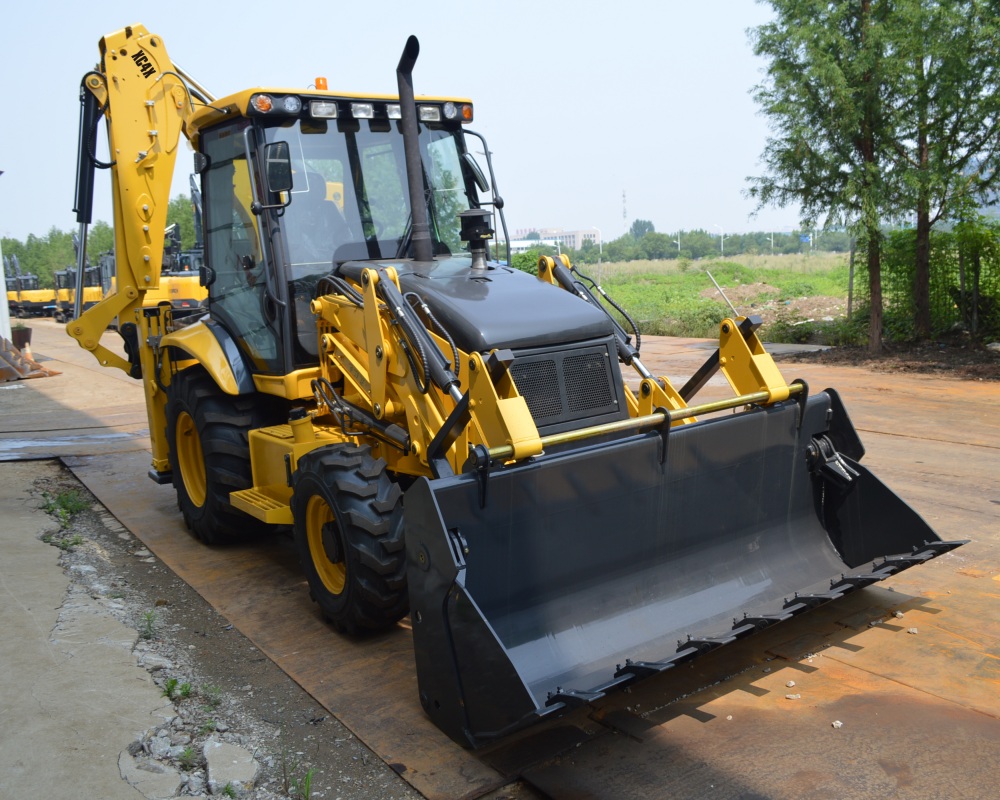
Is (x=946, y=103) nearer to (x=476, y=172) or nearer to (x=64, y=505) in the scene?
(x=476, y=172)

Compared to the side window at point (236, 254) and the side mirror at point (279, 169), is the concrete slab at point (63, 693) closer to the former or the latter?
the side window at point (236, 254)

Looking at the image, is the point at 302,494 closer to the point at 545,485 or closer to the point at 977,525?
the point at 545,485

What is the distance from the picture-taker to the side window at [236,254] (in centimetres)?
595

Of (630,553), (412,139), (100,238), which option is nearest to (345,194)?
(412,139)

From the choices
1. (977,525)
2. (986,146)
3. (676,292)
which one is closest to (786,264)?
(676,292)

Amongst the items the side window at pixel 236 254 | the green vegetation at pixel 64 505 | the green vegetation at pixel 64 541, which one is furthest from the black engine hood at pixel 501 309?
the green vegetation at pixel 64 505

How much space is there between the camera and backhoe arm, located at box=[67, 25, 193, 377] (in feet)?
23.5

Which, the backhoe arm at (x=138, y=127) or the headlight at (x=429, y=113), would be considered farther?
the backhoe arm at (x=138, y=127)

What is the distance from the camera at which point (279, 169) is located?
5270 millimetres

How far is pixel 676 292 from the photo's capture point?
3288 cm

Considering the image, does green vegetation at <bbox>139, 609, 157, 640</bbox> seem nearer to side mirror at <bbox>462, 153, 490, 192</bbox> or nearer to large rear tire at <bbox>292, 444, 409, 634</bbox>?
large rear tire at <bbox>292, 444, 409, 634</bbox>

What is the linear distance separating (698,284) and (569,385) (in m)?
32.0

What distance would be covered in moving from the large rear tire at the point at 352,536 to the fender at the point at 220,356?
1.38m

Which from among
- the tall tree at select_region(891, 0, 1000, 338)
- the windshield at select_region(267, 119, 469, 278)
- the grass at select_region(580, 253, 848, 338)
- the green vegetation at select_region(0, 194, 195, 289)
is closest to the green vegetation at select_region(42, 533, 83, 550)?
the windshield at select_region(267, 119, 469, 278)
